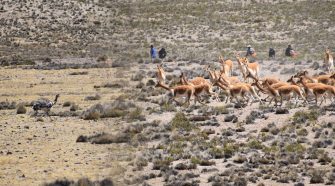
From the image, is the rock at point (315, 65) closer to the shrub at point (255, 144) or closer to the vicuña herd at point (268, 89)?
the vicuña herd at point (268, 89)

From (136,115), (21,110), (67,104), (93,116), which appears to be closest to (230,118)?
(136,115)

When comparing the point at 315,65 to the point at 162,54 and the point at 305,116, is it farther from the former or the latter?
the point at 305,116

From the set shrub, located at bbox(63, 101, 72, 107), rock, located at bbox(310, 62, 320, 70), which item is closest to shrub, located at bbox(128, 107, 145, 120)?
shrub, located at bbox(63, 101, 72, 107)

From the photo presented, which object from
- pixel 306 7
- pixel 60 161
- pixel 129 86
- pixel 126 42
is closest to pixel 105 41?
pixel 126 42

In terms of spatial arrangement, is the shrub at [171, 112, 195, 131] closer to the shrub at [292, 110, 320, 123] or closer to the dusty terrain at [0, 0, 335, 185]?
the dusty terrain at [0, 0, 335, 185]

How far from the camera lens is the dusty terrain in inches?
742

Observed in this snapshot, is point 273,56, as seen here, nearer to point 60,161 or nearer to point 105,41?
point 105,41

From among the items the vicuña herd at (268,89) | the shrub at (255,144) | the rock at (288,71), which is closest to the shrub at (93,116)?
the vicuña herd at (268,89)

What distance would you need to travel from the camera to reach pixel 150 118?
2731 centimetres

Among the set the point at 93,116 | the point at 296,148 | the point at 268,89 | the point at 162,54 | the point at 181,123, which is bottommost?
the point at 162,54

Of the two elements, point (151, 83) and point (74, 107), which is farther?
point (151, 83)

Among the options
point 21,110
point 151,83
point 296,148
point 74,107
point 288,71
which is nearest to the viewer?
point 296,148

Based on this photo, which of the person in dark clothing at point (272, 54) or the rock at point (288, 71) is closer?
the rock at point (288, 71)

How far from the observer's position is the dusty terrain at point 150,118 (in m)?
18.9
